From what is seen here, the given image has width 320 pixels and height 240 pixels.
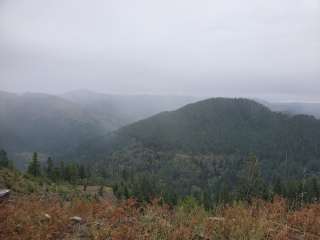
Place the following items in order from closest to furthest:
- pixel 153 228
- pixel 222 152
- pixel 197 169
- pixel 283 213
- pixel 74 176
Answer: pixel 153 228
pixel 283 213
pixel 74 176
pixel 197 169
pixel 222 152

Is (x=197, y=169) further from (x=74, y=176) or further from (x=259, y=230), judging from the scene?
(x=259, y=230)

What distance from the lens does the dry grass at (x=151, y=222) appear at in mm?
4074

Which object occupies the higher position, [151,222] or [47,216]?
[151,222]

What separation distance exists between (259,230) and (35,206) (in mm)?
3682

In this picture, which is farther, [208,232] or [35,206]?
[35,206]

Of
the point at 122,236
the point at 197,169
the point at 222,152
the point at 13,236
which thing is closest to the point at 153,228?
the point at 122,236

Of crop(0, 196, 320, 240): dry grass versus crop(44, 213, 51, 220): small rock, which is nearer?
crop(0, 196, 320, 240): dry grass

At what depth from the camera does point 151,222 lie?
175 inches

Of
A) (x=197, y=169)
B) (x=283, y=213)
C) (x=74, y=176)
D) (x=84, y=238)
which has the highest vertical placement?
(x=283, y=213)

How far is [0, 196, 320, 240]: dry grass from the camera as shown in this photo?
13.4 ft

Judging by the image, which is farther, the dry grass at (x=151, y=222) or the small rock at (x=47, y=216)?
the small rock at (x=47, y=216)

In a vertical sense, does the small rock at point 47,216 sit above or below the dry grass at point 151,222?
below

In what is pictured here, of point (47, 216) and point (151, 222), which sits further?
point (47, 216)

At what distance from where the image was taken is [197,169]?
165 m
